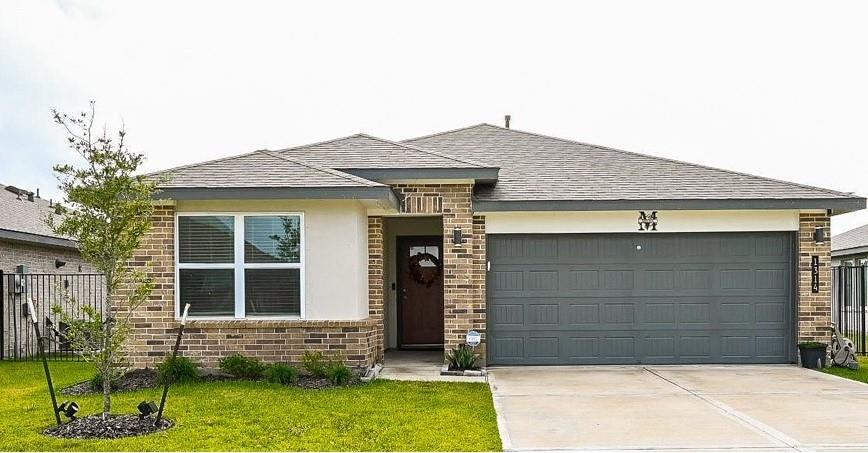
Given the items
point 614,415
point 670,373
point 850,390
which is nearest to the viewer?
point 614,415

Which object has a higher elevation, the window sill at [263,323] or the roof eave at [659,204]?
the roof eave at [659,204]

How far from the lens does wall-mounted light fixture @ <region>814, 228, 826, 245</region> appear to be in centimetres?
1302

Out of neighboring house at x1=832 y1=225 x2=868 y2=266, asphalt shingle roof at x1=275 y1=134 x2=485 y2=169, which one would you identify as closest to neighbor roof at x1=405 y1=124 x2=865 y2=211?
asphalt shingle roof at x1=275 y1=134 x2=485 y2=169

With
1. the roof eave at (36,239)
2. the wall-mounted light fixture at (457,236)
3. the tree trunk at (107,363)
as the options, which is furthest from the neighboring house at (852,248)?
the tree trunk at (107,363)

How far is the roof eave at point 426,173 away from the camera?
39.8ft

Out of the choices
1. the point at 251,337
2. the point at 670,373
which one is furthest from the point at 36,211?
the point at 670,373

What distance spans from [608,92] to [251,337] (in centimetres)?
1133

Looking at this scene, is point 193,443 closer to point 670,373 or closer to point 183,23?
point 670,373

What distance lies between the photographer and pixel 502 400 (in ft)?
32.1

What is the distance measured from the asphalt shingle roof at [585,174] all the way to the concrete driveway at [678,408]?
8.72 ft

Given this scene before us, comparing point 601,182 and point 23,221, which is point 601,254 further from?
point 23,221

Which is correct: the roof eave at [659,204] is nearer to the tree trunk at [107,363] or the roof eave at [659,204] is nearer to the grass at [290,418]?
the grass at [290,418]

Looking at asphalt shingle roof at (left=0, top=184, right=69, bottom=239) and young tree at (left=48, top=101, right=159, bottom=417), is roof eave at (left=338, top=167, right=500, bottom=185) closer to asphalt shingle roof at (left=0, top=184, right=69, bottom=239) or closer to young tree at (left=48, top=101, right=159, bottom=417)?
young tree at (left=48, top=101, right=159, bottom=417)

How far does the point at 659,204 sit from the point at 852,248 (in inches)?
567
